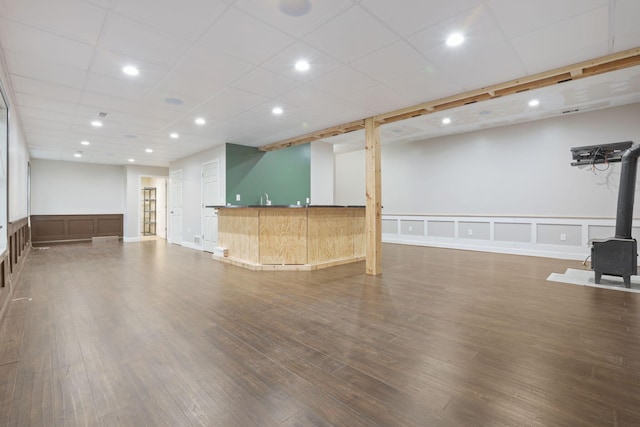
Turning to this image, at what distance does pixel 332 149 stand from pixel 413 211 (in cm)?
307

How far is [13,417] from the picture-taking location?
1.55m

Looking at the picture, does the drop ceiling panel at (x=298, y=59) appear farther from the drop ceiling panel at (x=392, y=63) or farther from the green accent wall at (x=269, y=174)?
the green accent wall at (x=269, y=174)

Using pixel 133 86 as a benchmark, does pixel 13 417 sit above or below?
below

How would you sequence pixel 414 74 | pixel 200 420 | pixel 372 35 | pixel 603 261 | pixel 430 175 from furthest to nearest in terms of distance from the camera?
pixel 430 175, pixel 603 261, pixel 414 74, pixel 372 35, pixel 200 420

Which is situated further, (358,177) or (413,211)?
(358,177)

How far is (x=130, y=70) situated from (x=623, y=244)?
674cm

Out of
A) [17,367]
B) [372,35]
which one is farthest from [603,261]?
[17,367]

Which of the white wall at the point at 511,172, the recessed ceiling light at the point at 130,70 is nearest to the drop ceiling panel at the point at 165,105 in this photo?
the recessed ceiling light at the point at 130,70

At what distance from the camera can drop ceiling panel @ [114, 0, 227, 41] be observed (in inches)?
91.3

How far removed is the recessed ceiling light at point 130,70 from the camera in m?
3.35

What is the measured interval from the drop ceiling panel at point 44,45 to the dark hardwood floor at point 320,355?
8.81 feet

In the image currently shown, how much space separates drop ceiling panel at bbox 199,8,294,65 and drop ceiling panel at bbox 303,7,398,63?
1.05ft

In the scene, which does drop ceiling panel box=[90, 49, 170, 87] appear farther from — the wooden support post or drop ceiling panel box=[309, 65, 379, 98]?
the wooden support post

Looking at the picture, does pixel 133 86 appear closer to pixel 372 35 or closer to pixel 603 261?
pixel 372 35
